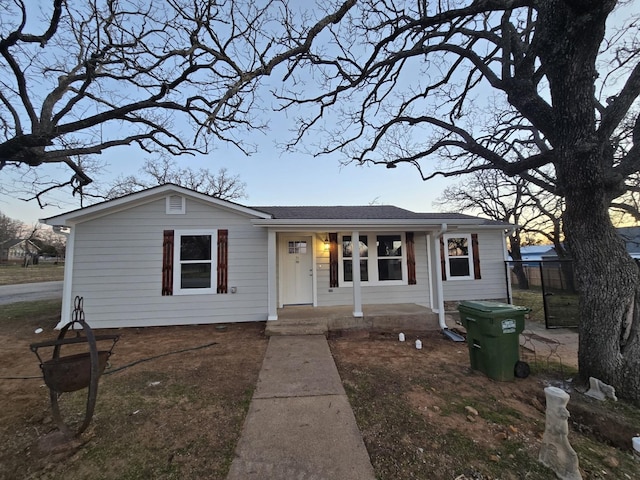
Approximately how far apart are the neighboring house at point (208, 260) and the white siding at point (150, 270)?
0.08ft

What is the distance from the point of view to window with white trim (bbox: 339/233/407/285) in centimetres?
775

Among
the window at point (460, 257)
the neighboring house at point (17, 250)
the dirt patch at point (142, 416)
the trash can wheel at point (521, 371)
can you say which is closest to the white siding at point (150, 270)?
the dirt patch at point (142, 416)

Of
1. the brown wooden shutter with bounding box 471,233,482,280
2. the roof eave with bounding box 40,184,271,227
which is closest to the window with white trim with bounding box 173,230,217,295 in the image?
the roof eave with bounding box 40,184,271,227

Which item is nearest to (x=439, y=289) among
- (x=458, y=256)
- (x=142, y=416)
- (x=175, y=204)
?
(x=458, y=256)

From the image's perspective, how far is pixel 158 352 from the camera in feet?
16.0

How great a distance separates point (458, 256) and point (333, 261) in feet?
15.1

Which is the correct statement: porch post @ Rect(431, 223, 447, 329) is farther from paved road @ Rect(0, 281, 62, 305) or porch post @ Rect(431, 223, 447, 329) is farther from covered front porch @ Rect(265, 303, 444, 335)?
paved road @ Rect(0, 281, 62, 305)

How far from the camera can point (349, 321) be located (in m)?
6.04

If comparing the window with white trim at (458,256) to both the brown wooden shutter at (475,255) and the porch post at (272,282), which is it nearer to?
the brown wooden shutter at (475,255)

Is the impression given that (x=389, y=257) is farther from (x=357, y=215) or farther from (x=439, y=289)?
(x=439, y=289)

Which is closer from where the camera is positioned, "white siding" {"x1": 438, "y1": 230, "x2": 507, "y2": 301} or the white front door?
the white front door

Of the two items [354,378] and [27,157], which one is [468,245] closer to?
[354,378]

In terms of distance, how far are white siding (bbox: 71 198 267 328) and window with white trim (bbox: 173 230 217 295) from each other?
18 centimetres

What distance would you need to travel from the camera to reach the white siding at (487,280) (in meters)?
9.00
